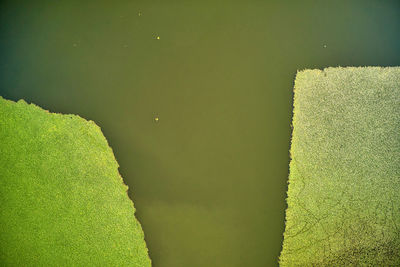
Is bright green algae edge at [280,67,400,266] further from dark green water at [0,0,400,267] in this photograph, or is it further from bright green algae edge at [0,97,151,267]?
bright green algae edge at [0,97,151,267]

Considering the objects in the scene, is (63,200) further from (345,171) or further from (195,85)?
(345,171)

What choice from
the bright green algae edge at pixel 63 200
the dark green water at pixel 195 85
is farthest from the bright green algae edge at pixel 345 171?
the bright green algae edge at pixel 63 200

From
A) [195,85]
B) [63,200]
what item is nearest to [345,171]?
[195,85]

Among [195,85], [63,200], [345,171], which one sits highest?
[195,85]

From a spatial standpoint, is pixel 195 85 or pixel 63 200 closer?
pixel 63 200

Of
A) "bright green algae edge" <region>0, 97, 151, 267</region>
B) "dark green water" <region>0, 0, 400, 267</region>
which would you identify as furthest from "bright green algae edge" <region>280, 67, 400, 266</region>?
"bright green algae edge" <region>0, 97, 151, 267</region>

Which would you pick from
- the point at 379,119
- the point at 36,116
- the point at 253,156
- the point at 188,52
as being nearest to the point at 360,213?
the point at 379,119
